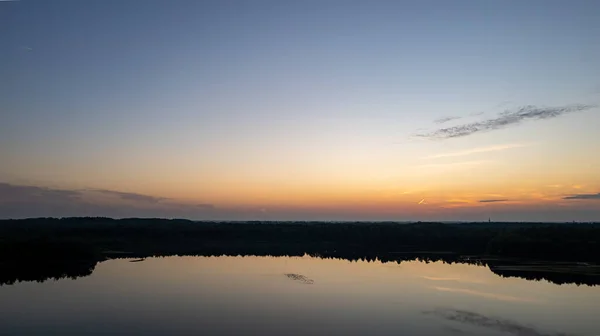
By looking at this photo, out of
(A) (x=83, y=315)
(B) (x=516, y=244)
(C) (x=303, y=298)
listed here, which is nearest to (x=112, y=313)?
(A) (x=83, y=315)

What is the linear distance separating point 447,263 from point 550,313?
1857 cm

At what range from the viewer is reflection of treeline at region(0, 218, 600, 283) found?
3662 cm

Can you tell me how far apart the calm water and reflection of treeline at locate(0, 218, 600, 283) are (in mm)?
6114

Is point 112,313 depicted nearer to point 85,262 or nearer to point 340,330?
point 340,330

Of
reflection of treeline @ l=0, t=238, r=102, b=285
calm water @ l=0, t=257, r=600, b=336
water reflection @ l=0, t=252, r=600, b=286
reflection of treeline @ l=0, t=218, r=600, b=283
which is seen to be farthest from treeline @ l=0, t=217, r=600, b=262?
calm water @ l=0, t=257, r=600, b=336

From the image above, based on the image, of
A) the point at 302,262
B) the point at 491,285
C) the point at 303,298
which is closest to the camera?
the point at 303,298

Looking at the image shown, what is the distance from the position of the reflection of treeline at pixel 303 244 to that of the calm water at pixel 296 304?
20.1 feet

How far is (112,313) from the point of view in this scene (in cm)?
1839

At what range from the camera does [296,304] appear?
2014 centimetres

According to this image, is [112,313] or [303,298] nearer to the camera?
[112,313]

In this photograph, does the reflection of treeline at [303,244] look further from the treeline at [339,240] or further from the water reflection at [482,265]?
the water reflection at [482,265]

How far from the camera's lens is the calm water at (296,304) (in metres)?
16.2

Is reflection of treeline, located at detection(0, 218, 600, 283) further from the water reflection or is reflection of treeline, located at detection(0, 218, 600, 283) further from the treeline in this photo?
the water reflection

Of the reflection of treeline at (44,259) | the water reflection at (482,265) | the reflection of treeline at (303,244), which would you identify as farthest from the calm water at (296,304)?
the reflection of treeline at (303,244)
